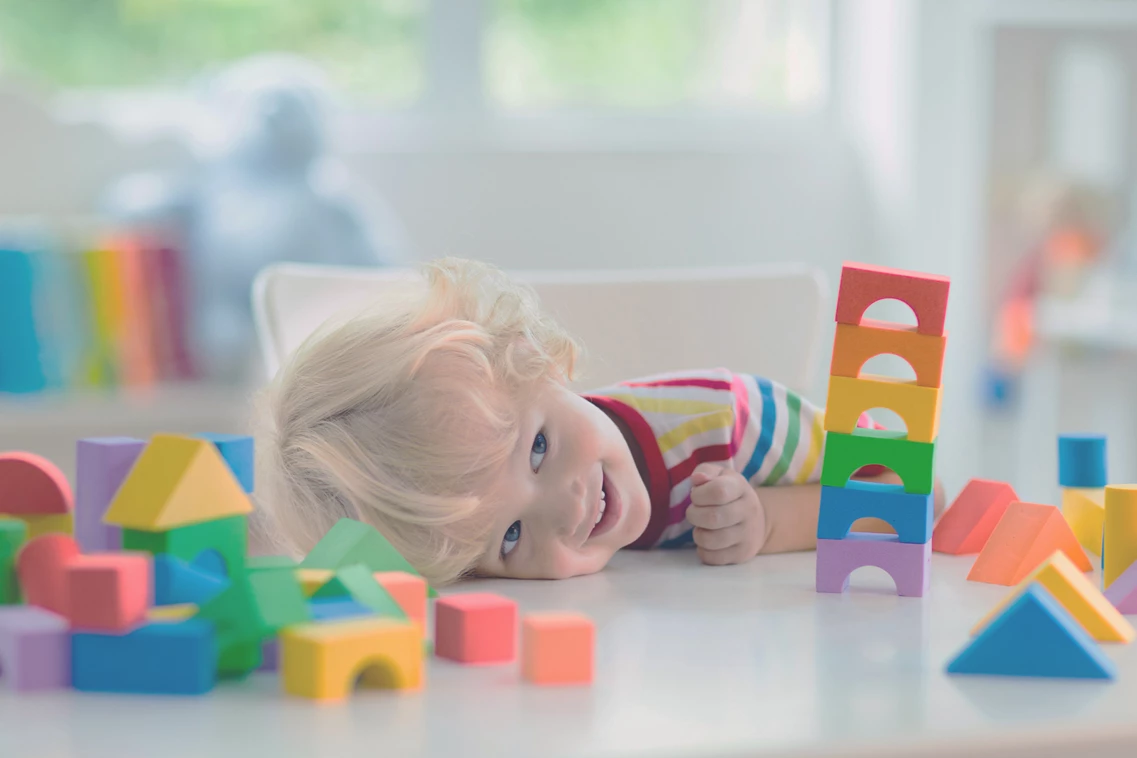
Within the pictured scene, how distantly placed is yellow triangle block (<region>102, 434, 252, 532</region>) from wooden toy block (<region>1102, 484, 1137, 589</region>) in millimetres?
469

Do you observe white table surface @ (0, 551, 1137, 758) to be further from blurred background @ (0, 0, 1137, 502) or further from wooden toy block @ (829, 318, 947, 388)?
blurred background @ (0, 0, 1137, 502)

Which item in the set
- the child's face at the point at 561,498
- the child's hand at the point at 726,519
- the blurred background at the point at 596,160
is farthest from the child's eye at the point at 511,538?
the blurred background at the point at 596,160

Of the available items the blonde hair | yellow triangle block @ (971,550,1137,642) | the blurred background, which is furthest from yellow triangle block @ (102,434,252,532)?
the blurred background

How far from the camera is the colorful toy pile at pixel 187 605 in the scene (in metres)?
0.48

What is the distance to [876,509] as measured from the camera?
2.31 feet

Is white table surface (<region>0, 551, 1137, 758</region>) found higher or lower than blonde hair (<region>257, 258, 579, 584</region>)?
lower

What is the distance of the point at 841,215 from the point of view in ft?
9.29

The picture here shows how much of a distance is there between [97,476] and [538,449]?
12.7 inches

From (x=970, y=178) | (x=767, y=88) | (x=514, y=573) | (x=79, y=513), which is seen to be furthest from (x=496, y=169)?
(x=79, y=513)

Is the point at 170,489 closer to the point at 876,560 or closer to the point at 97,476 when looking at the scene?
the point at 97,476

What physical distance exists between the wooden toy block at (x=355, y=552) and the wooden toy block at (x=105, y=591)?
155mm

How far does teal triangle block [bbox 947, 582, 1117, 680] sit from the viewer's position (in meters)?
0.50

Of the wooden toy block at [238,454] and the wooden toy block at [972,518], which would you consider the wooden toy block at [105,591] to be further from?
the wooden toy block at [972,518]

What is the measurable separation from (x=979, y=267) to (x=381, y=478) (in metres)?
2.28
